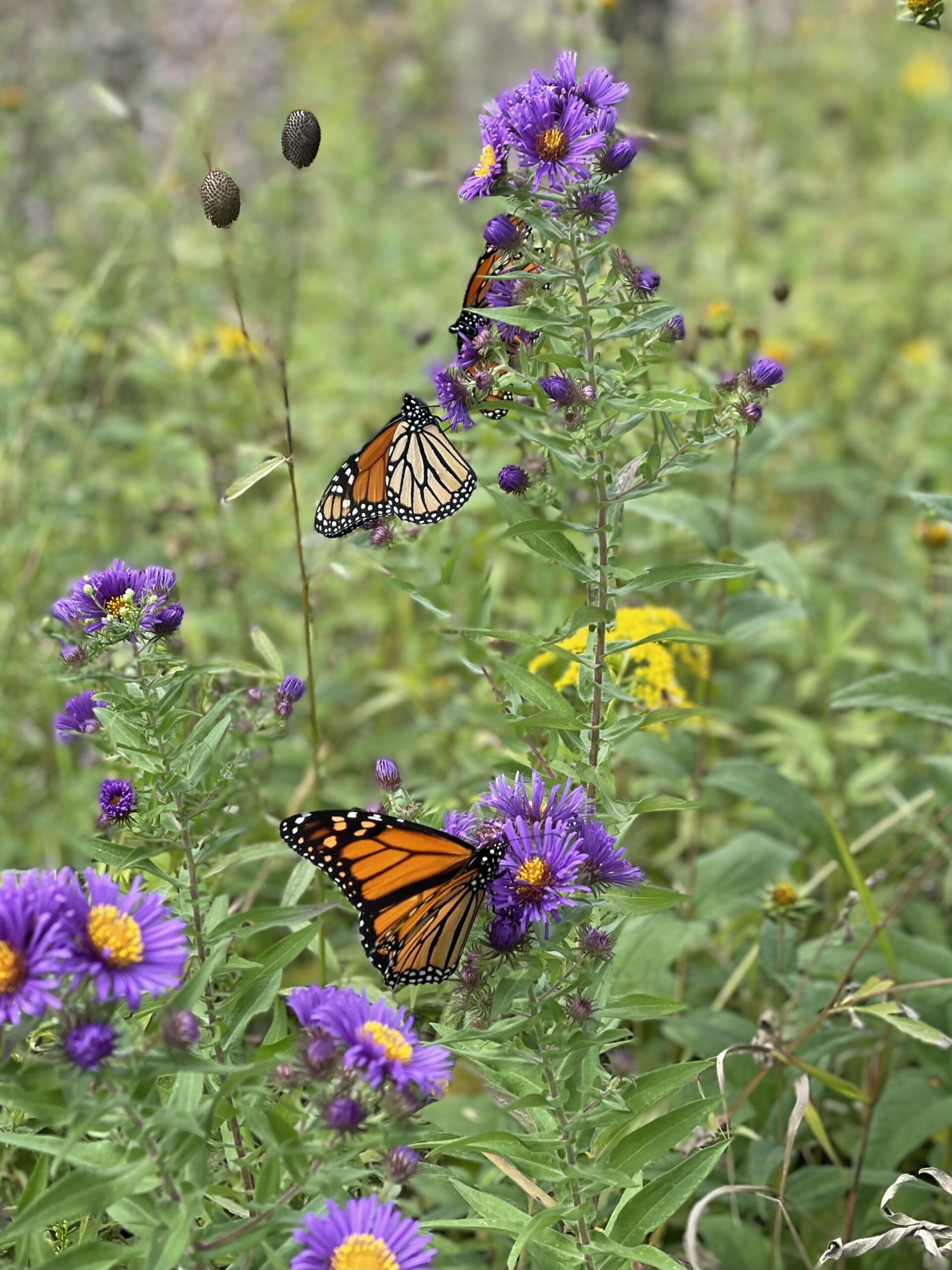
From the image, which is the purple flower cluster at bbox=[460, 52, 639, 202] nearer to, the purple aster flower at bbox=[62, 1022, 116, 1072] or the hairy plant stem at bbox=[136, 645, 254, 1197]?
the hairy plant stem at bbox=[136, 645, 254, 1197]

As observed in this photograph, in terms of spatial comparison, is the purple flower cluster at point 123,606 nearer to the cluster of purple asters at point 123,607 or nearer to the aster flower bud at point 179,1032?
the cluster of purple asters at point 123,607

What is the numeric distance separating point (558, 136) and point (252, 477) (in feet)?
1.99

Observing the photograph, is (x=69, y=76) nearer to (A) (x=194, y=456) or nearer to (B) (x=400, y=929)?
(A) (x=194, y=456)

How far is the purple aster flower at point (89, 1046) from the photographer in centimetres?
111

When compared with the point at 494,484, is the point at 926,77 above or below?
above

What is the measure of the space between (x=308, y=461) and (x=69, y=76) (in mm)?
2593

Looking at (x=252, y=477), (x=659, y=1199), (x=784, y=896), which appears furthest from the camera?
(x=784, y=896)

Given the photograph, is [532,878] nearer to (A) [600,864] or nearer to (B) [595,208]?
(A) [600,864]

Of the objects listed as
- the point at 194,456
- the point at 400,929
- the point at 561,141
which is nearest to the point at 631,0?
the point at 194,456

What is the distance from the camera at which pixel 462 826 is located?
59.1 inches

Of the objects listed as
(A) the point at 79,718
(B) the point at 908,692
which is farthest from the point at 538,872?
(B) the point at 908,692

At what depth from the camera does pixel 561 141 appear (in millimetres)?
1503

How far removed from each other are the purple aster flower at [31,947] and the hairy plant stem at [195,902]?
0.31 meters

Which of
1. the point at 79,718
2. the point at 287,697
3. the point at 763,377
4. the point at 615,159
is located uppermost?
the point at 615,159
